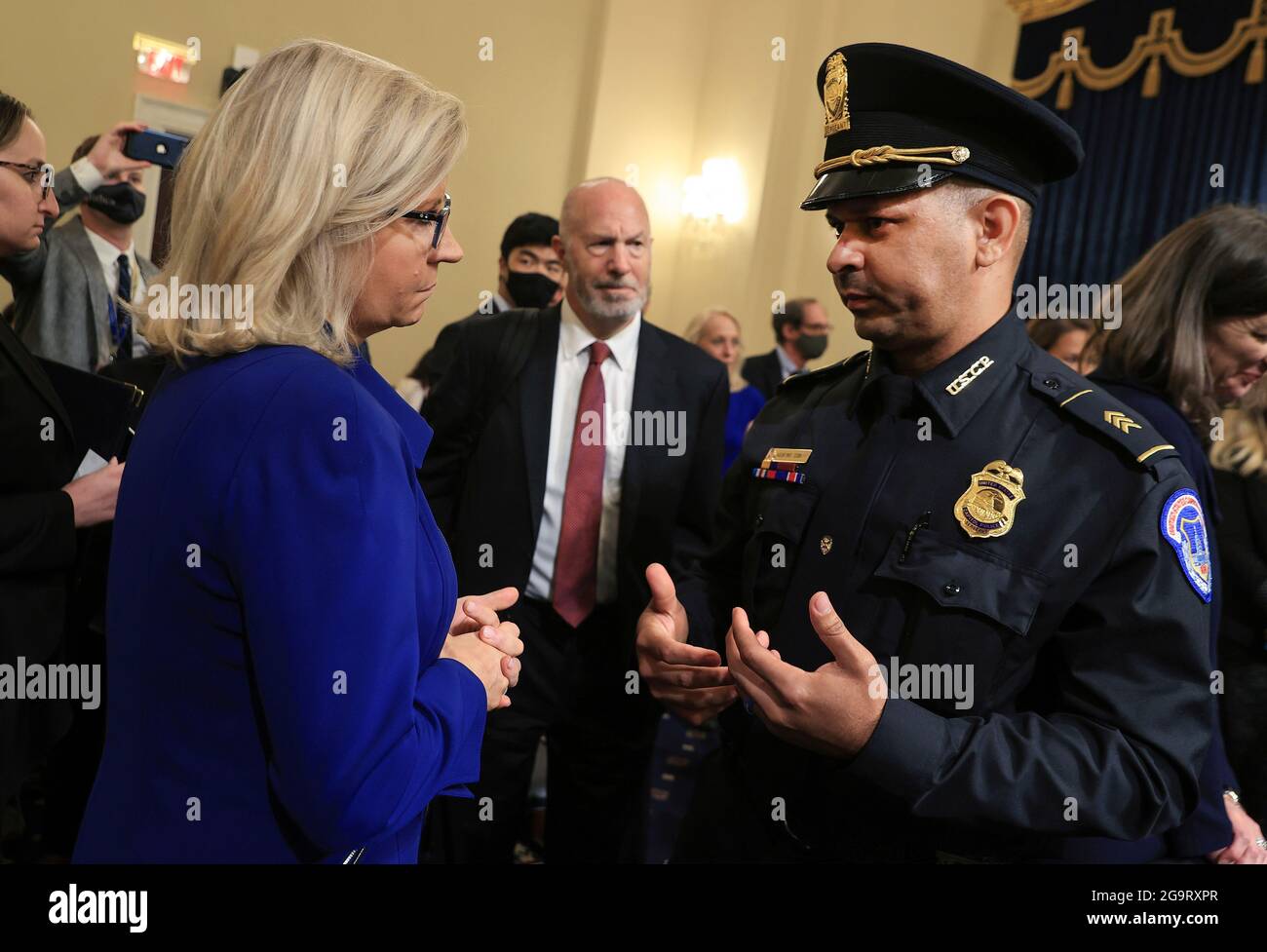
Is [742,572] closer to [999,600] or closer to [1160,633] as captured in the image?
[999,600]

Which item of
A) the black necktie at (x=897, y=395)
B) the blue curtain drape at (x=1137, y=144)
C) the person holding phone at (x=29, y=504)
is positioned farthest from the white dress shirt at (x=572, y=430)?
the blue curtain drape at (x=1137, y=144)

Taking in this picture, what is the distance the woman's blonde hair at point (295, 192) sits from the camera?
100cm

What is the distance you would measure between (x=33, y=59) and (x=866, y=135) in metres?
4.46

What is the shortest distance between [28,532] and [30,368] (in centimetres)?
28

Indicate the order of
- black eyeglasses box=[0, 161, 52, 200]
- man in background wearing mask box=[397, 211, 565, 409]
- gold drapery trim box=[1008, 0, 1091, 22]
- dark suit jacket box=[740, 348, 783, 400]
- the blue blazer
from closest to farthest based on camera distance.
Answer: the blue blazer < black eyeglasses box=[0, 161, 52, 200] < man in background wearing mask box=[397, 211, 565, 409] < dark suit jacket box=[740, 348, 783, 400] < gold drapery trim box=[1008, 0, 1091, 22]

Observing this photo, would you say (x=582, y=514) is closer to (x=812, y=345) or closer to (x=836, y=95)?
(x=836, y=95)

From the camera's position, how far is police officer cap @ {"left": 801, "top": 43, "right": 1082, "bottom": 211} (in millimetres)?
1310

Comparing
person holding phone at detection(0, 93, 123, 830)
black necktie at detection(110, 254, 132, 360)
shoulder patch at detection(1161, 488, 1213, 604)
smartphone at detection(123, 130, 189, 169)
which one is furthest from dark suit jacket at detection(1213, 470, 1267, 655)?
black necktie at detection(110, 254, 132, 360)

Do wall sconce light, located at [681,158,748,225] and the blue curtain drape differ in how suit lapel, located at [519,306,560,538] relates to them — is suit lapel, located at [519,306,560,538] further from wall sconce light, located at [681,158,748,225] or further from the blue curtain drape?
wall sconce light, located at [681,158,748,225]

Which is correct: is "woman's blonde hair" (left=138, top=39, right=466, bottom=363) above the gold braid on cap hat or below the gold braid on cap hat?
below

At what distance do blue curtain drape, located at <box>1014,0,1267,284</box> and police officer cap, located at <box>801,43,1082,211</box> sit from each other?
424 centimetres

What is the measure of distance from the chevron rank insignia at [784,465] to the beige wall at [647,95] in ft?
12.8

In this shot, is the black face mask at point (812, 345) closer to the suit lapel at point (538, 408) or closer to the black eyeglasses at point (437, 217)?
the suit lapel at point (538, 408)

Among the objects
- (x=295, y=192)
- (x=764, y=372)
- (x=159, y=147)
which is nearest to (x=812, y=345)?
(x=764, y=372)
